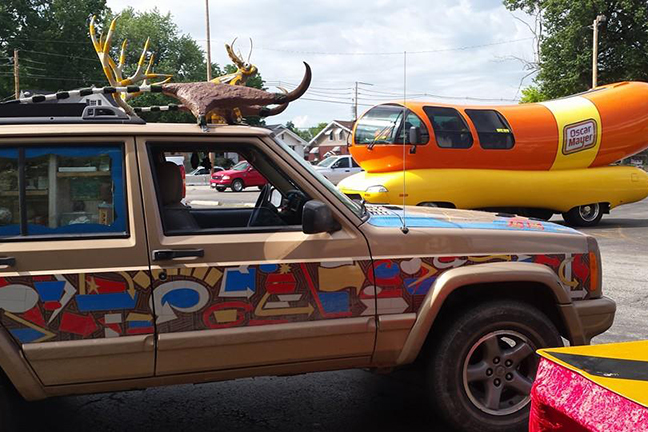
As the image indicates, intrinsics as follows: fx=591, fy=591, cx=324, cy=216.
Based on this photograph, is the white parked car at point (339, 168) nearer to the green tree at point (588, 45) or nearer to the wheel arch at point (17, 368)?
the green tree at point (588, 45)

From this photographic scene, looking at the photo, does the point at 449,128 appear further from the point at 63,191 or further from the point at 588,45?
the point at 588,45

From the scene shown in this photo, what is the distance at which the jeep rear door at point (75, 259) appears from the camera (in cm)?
289

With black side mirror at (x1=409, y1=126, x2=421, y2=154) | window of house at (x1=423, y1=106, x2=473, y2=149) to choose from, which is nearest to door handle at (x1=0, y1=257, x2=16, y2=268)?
black side mirror at (x1=409, y1=126, x2=421, y2=154)

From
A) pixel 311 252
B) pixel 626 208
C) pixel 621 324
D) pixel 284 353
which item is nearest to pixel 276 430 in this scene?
pixel 284 353

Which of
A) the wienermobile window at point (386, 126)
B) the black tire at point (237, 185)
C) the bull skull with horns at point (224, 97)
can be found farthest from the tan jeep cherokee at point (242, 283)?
the black tire at point (237, 185)

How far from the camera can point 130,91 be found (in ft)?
11.8

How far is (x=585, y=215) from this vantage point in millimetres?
13953

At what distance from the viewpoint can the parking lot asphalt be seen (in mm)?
3721

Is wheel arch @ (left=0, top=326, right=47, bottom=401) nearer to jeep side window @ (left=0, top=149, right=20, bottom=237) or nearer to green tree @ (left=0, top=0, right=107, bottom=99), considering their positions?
jeep side window @ (left=0, top=149, right=20, bottom=237)

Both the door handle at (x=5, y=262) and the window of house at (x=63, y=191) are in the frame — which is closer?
the door handle at (x=5, y=262)

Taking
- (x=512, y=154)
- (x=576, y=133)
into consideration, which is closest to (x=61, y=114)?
(x=512, y=154)

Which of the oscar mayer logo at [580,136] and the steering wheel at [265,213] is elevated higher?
the oscar mayer logo at [580,136]

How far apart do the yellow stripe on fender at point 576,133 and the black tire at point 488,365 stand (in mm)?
10557

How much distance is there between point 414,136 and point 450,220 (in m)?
7.95
